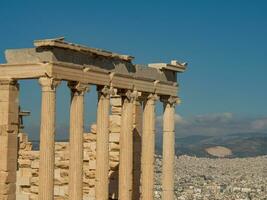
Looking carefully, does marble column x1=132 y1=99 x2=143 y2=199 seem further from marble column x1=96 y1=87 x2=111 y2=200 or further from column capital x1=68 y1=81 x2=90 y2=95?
column capital x1=68 y1=81 x2=90 y2=95

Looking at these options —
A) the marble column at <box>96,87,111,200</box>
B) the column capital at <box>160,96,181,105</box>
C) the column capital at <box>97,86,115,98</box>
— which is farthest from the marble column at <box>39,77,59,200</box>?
the column capital at <box>160,96,181,105</box>

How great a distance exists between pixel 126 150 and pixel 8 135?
5533 mm

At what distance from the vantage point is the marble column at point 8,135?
29266 millimetres

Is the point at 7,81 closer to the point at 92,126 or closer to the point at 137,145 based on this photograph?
the point at 92,126

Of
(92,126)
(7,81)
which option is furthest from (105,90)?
(92,126)

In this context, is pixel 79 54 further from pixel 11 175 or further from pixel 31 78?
pixel 11 175

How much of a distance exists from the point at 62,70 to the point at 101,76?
271 cm

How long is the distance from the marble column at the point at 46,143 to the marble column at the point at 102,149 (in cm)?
324

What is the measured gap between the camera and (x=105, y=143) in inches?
1232

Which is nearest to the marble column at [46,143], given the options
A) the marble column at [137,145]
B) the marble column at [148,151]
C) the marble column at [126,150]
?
the marble column at [126,150]

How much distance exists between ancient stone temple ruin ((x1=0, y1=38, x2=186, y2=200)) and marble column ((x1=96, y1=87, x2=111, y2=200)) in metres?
0.04

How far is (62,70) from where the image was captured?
2892 cm

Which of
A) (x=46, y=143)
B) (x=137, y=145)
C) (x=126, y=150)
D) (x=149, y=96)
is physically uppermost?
(x=149, y=96)

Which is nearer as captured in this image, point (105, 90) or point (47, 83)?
point (47, 83)
